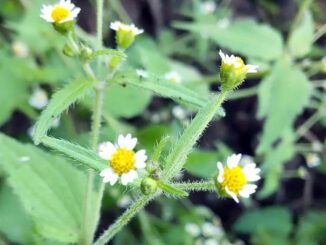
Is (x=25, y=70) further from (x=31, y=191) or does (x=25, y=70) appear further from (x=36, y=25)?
(x=31, y=191)

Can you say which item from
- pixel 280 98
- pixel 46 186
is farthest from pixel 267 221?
pixel 46 186

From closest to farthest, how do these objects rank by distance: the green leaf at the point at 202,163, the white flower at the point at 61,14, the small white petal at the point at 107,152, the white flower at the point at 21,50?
the small white petal at the point at 107,152 < the white flower at the point at 61,14 < the green leaf at the point at 202,163 < the white flower at the point at 21,50

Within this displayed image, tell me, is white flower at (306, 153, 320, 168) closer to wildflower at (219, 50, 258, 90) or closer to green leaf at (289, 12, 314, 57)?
green leaf at (289, 12, 314, 57)

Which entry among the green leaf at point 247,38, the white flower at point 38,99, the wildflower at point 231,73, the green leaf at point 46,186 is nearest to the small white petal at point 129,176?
the wildflower at point 231,73

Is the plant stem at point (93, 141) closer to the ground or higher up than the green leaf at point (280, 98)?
closer to the ground

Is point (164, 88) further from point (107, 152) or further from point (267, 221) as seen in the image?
point (267, 221)

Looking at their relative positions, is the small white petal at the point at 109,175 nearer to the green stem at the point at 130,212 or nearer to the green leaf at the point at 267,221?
the green stem at the point at 130,212

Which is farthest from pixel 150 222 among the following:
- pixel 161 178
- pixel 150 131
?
pixel 161 178
